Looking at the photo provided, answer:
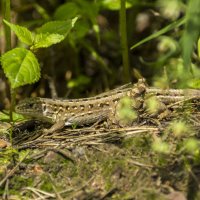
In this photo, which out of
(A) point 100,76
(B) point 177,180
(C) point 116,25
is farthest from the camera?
(C) point 116,25

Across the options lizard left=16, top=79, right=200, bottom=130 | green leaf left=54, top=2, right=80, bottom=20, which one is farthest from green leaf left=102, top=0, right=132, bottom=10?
lizard left=16, top=79, right=200, bottom=130

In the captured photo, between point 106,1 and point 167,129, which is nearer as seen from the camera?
point 167,129

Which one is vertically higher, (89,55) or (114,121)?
(89,55)

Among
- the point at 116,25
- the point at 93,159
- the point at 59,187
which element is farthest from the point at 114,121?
the point at 116,25

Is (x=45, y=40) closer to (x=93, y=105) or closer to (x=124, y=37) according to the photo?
(x=93, y=105)

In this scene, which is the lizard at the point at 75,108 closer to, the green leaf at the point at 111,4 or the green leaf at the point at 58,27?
the green leaf at the point at 58,27

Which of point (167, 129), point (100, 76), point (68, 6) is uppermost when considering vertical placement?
point (68, 6)

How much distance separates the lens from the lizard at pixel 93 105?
505 centimetres

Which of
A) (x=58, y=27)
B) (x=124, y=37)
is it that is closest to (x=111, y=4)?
(x=124, y=37)

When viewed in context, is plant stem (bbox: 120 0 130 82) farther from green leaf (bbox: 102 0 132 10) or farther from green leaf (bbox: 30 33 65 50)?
green leaf (bbox: 30 33 65 50)

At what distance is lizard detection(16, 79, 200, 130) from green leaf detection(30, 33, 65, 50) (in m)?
0.59

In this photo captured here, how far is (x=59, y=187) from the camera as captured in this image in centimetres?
412

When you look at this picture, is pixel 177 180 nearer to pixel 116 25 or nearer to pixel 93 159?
pixel 93 159

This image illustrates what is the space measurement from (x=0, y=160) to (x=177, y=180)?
4.73 ft
